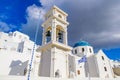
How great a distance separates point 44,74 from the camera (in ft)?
64.7

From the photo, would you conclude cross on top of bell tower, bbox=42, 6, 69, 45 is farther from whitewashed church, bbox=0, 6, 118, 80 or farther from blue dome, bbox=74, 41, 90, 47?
blue dome, bbox=74, 41, 90, 47

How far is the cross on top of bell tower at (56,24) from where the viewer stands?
73.7ft

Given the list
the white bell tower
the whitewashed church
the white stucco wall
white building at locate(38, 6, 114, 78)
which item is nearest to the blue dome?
the whitewashed church

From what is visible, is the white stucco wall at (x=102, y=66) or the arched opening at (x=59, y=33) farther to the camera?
the white stucco wall at (x=102, y=66)

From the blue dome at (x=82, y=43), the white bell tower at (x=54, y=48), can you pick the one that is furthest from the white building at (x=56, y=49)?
the blue dome at (x=82, y=43)

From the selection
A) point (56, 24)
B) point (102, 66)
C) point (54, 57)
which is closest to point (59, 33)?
point (56, 24)

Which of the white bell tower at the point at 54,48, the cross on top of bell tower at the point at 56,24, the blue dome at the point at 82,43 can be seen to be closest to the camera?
the white bell tower at the point at 54,48

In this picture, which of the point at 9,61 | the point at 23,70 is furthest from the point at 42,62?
the point at 9,61

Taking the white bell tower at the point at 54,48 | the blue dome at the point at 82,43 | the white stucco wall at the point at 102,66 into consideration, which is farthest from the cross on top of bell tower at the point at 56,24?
the blue dome at the point at 82,43

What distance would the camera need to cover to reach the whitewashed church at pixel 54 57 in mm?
19812

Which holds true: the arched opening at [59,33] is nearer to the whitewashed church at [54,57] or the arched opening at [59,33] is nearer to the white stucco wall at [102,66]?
the whitewashed church at [54,57]

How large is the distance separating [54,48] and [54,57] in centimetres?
157

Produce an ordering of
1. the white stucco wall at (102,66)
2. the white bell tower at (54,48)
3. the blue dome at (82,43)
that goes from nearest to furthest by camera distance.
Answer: the white bell tower at (54,48) < the white stucco wall at (102,66) < the blue dome at (82,43)

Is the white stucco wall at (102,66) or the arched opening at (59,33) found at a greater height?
the arched opening at (59,33)
